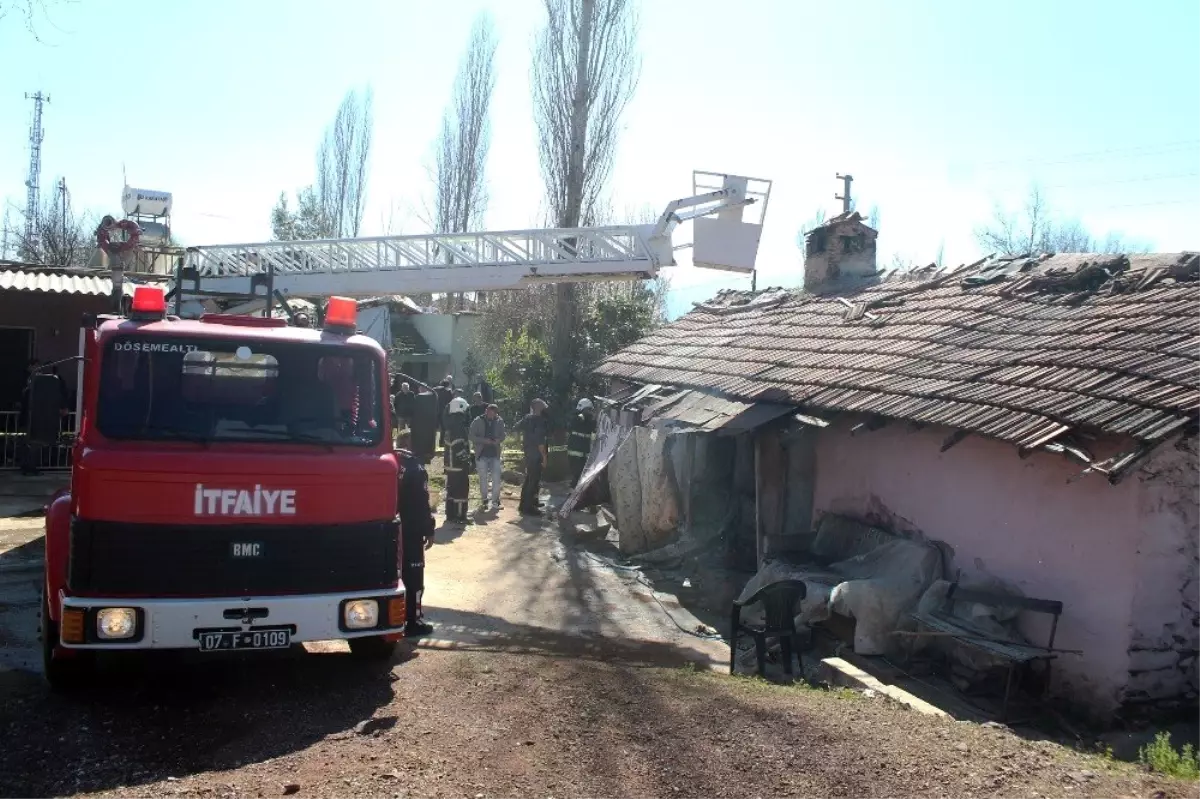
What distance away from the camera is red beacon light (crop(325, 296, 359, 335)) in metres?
6.49

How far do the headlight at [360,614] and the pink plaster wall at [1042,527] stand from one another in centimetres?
527

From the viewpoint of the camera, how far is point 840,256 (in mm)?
16594

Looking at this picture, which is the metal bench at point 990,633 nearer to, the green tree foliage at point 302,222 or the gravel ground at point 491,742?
the gravel ground at point 491,742

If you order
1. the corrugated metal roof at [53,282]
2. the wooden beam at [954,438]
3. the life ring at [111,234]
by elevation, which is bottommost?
the wooden beam at [954,438]

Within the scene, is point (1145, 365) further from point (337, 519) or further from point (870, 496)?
point (337, 519)

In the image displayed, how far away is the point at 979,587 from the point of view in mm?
8672

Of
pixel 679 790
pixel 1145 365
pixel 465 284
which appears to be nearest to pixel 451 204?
pixel 465 284

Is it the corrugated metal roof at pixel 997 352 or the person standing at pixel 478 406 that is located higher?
the corrugated metal roof at pixel 997 352

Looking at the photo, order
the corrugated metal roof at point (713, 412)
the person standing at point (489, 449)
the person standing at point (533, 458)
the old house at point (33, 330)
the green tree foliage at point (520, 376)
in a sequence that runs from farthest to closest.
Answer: the green tree foliage at point (520, 376)
the old house at point (33, 330)
the person standing at point (533, 458)
the person standing at point (489, 449)
the corrugated metal roof at point (713, 412)

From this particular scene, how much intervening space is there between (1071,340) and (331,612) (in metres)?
7.11

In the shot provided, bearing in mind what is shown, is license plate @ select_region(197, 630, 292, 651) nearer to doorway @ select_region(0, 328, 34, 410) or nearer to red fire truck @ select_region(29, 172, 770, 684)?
red fire truck @ select_region(29, 172, 770, 684)

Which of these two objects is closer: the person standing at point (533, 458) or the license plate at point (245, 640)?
the license plate at point (245, 640)

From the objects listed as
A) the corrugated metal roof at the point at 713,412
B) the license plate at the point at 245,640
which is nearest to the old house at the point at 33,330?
the corrugated metal roof at the point at 713,412

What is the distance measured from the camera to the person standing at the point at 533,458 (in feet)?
52.4
